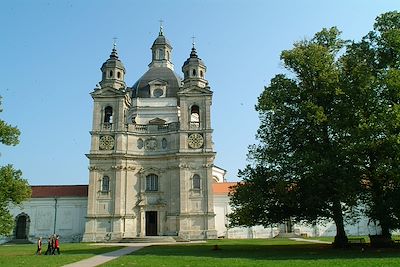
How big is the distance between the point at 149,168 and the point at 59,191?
42.0 feet

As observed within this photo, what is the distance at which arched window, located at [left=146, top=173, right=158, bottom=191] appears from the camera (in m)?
51.8

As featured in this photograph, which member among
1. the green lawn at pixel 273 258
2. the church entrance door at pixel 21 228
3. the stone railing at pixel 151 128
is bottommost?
the green lawn at pixel 273 258

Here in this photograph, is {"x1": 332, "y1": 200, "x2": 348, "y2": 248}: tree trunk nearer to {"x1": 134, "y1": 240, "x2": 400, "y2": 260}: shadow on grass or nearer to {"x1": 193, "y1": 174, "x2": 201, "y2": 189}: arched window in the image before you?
{"x1": 134, "y1": 240, "x2": 400, "y2": 260}: shadow on grass

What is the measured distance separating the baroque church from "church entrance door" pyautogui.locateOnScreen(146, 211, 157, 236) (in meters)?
0.11

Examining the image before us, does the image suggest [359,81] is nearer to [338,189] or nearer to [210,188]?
[338,189]

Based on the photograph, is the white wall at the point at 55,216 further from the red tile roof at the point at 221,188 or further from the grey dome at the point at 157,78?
the red tile roof at the point at 221,188

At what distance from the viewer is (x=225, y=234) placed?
2098 inches

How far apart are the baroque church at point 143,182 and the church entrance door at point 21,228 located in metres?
0.12

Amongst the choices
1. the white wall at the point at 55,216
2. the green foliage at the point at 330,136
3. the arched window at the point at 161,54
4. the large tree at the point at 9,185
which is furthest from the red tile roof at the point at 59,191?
the green foliage at the point at 330,136

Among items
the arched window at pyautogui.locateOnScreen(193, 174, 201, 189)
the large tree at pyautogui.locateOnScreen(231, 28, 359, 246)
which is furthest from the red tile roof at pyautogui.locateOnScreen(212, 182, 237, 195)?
the large tree at pyautogui.locateOnScreen(231, 28, 359, 246)

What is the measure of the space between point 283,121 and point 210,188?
22.7 metres

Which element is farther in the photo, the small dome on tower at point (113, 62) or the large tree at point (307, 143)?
the small dome on tower at point (113, 62)

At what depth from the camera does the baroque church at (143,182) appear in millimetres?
49312

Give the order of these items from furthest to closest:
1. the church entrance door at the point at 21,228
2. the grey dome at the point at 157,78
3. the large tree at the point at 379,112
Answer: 1. the grey dome at the point at 157,78
2. the church entrance door at the point at 21,228
3. the large tree at the point at 379,112
